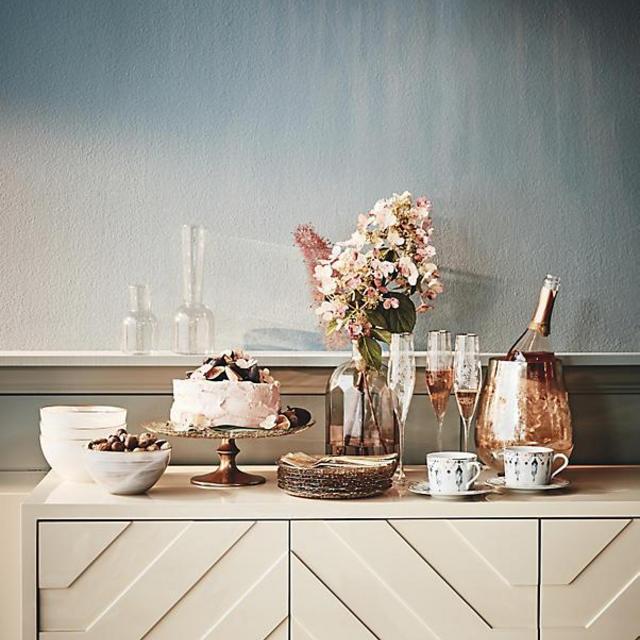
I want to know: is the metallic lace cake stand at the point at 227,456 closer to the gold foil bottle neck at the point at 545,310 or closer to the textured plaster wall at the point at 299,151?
the textured plaster wall at the point at 299,151

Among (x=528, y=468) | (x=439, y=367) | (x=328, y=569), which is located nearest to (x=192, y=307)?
(x=439, y=367)

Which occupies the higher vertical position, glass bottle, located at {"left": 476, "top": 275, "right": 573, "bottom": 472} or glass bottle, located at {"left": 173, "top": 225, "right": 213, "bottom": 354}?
glass bottle, located at {"left": 173, "top": 225, "right": 213, "bottom": 354}

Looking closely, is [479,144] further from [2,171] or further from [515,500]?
[2,171]

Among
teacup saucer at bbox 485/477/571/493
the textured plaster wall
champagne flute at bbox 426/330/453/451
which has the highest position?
the textured plaster wall

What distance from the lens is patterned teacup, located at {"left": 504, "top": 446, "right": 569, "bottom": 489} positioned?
85.6 inches

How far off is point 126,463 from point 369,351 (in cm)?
58

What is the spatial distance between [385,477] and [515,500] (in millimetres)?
263

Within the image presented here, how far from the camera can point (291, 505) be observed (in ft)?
6.77

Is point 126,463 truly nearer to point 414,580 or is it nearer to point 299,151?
point 414,580

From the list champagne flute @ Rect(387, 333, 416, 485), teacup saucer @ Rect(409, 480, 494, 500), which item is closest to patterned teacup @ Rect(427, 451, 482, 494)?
teacup saucer @ Rect(409, 480, 494, 500)

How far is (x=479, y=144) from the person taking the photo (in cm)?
259

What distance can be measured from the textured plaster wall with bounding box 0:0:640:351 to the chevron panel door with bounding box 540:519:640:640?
624 millimetres

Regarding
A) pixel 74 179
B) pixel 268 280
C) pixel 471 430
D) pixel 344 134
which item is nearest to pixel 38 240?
pixel 74 179

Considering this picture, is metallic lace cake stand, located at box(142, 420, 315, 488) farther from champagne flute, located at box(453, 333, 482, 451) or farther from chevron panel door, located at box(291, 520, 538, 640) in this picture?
champagne flute, located at box(453, 333, 482, 451)
